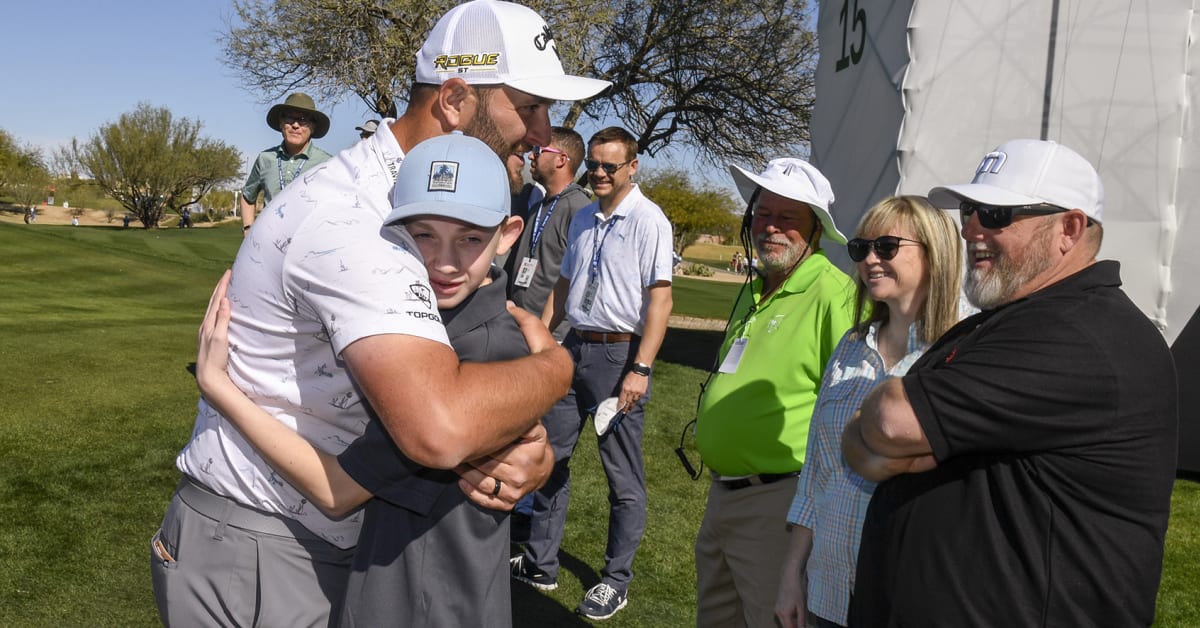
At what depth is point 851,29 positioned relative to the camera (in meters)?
7.90

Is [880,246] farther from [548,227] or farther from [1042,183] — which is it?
[548,227]

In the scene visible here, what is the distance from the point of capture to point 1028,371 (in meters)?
1.77

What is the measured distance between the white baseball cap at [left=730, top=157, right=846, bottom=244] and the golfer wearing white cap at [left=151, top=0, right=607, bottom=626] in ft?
4.95

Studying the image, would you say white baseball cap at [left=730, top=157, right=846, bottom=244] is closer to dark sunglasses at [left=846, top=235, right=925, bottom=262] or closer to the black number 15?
dark sunglasses at [left=846, top=235, right=925, bottom=262]

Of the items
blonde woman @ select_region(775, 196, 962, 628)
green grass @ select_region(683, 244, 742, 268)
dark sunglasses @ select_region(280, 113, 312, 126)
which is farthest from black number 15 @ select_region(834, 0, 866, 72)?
green grass @ select_region(683, 244, 742, 268)

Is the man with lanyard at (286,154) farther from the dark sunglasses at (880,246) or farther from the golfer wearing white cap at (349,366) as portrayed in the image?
the golfer wearing white cap at (349,366)

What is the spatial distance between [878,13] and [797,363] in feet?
17.1

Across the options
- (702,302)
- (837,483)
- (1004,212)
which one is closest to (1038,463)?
(1004,212)

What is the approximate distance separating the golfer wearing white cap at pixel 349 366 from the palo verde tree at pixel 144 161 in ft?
203

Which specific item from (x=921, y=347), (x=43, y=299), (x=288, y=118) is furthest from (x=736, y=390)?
(x=43, y=299)

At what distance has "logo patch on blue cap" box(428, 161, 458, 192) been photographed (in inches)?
63.4

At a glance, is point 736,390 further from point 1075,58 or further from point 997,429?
point 1075,58

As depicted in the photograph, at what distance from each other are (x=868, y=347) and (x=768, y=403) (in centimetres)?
52

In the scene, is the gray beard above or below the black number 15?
below
